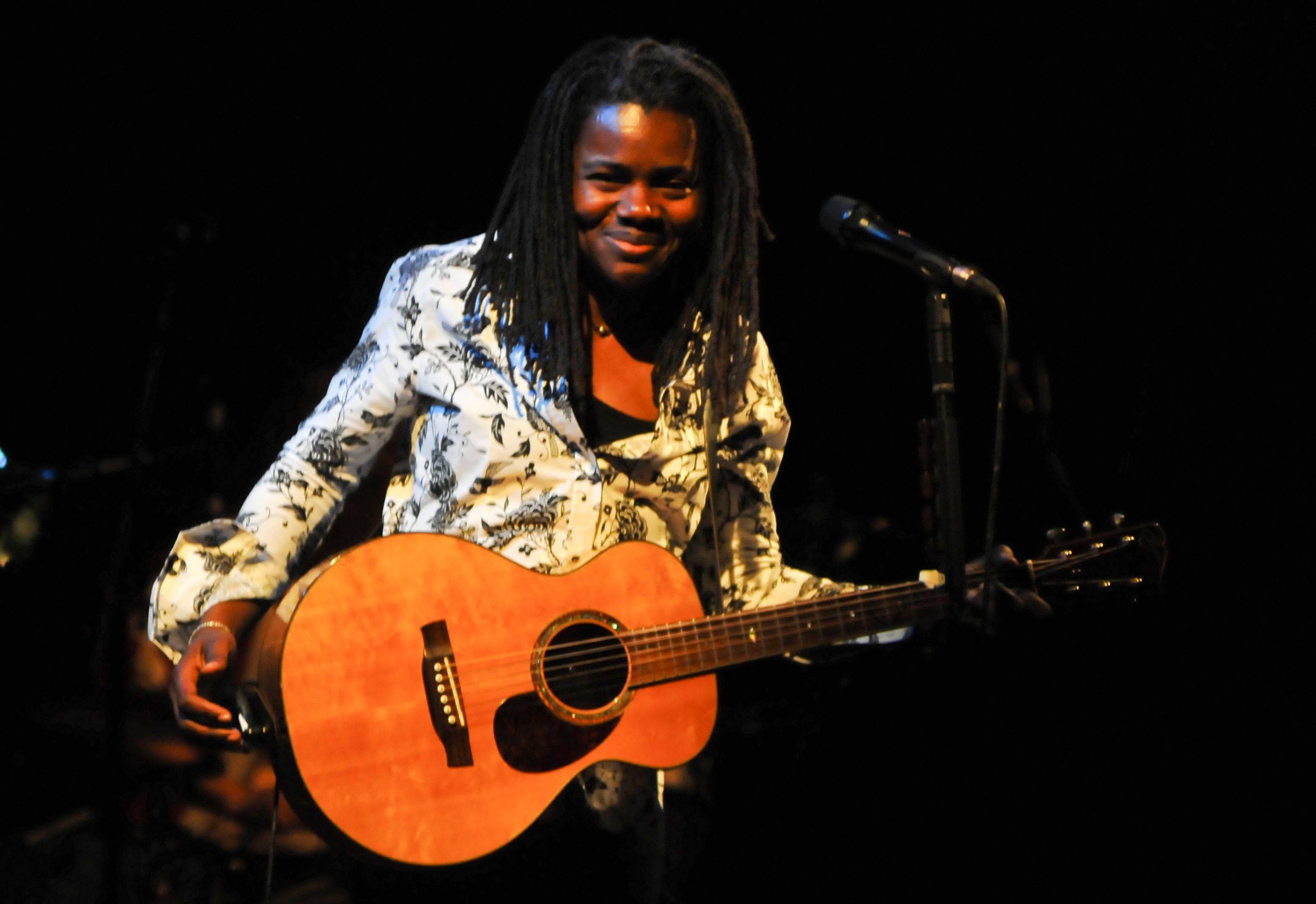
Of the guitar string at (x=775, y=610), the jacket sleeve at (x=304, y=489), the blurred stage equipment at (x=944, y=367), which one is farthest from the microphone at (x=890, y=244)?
the jacket sleeve at (x=304, y=489)

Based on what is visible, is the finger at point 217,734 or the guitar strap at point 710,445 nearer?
the finger at point 217,734

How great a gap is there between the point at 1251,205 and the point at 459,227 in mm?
2648

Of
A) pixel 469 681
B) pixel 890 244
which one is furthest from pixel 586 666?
pixel 890 244

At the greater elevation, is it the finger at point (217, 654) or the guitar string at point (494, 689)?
the finger at point (217, 654)

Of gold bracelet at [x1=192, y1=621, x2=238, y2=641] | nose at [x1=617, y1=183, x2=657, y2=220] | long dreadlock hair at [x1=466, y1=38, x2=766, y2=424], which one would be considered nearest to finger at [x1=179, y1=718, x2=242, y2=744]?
gold bracelet at [x1=192, y1=621, x2=238, y2=641]

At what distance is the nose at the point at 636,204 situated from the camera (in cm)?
208

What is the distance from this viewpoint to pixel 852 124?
3650 mm

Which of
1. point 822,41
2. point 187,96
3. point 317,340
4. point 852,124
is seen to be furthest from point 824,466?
point 187,96

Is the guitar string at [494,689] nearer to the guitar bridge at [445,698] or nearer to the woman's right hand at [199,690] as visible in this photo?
the guitar bridge at [445,698]

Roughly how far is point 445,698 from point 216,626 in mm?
395

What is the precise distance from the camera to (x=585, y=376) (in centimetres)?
213

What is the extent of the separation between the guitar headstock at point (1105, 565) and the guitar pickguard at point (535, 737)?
3.65 feet

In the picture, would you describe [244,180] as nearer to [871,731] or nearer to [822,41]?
[822,41]

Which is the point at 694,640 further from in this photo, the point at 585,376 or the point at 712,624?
the point at 585,376
